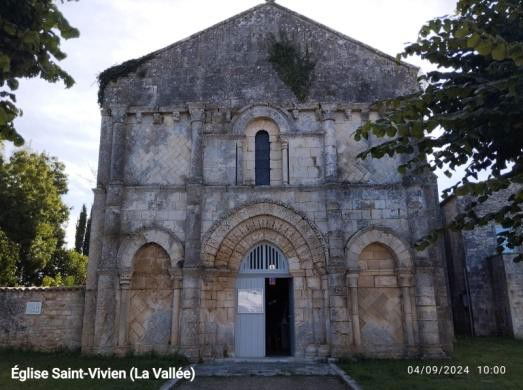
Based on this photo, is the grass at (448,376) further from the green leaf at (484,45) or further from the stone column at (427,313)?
the green leaf at (484,45)

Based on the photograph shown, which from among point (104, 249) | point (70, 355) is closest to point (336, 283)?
point (104, 249)

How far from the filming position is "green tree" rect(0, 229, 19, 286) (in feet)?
66.4

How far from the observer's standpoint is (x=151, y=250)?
13.5 meters

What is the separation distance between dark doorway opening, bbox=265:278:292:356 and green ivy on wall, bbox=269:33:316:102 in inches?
245

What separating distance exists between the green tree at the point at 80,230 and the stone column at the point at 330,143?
79.8ft

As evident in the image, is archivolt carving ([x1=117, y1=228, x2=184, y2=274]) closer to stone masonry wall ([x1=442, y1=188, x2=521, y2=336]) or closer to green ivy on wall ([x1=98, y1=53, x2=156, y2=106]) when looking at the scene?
green ivy on wall ([x1=98, y1=53, x2=156, y2=106])

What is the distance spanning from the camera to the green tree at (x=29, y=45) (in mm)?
5113

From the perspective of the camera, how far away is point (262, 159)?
14.3 meters

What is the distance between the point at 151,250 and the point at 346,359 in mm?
6305

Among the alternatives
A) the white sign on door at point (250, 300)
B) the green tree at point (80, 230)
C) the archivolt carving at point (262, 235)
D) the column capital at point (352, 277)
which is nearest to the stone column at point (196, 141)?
the archivolt carving at point (262, 235)

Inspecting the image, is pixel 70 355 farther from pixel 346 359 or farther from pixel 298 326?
pixel 346 359

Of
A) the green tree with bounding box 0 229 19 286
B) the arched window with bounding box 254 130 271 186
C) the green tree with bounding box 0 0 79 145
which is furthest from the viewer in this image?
the green tree with bounding box 0 229 19 286

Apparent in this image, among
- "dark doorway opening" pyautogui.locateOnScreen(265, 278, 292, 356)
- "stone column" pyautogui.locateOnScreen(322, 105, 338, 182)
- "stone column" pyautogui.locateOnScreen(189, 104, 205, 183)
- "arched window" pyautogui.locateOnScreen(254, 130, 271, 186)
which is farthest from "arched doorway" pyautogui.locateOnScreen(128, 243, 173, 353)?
"stone column" pyautogui.locateOnScreen(322, 105, 338, 182)

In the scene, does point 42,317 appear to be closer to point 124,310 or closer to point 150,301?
point 124,310
